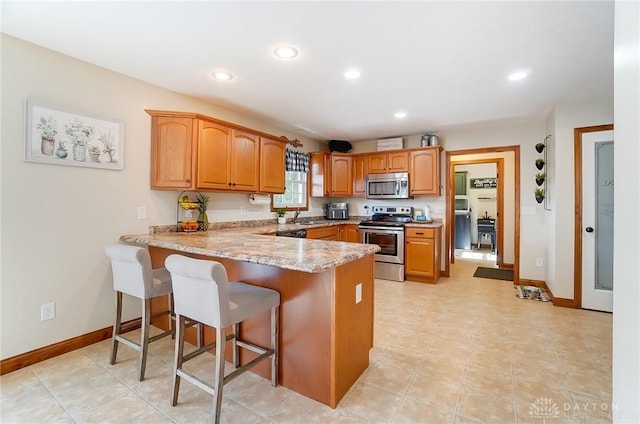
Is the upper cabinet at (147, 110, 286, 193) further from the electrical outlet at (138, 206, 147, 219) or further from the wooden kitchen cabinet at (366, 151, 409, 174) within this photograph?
the wooden kitchen cabinet at (366, 151, 409, 174)

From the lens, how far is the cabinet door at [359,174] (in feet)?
17.2

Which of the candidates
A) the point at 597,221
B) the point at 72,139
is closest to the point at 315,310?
the point at 72,139

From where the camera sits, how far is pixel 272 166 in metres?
3.83

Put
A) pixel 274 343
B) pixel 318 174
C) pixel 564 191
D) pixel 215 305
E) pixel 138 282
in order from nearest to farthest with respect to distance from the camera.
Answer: pixel 215 305 → pixel 274 343 → pixel 138 282 → pixel 564 191 → pixel 318 174

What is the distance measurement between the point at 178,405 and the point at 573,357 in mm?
2877

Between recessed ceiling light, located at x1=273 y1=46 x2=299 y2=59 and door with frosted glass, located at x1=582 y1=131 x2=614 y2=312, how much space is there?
3375 millimetres

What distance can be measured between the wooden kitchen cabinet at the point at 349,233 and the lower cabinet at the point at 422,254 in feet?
2.76

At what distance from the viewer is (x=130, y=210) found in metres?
2.72

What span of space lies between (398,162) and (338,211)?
140 cm

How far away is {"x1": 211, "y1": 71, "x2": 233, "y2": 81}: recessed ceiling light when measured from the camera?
102 inches

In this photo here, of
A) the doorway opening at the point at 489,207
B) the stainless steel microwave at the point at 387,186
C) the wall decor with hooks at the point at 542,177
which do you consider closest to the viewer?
the wall decor with hooks at the point at 542,177

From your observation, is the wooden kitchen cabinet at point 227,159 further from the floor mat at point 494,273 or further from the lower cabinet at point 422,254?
the floor mat at point 494,273

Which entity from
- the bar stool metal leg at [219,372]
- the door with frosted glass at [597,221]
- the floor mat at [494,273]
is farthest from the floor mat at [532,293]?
the bar stool metal leg at [219,372]

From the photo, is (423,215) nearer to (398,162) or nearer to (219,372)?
(398,162)
